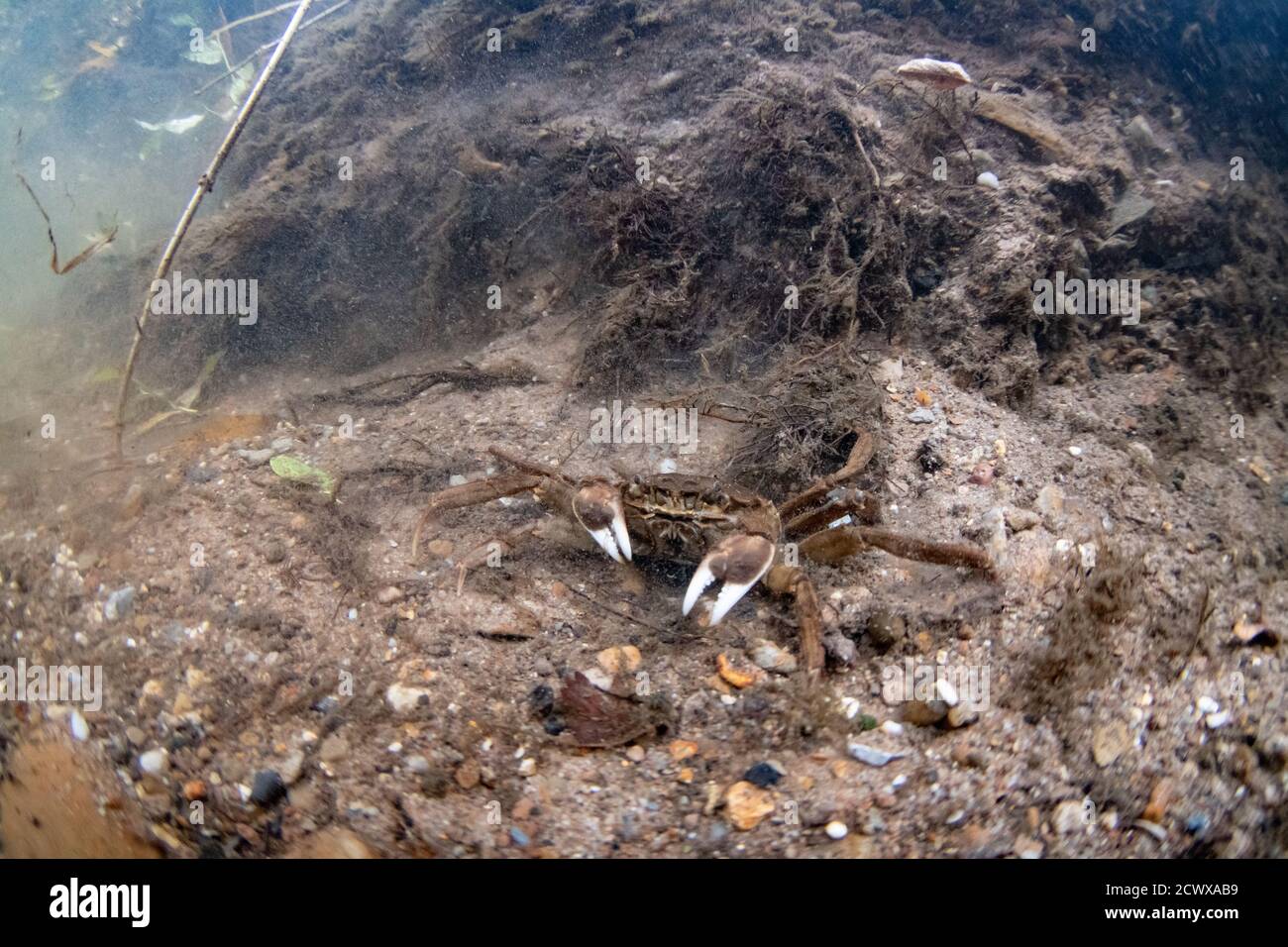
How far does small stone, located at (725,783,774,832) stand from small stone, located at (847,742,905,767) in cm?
42

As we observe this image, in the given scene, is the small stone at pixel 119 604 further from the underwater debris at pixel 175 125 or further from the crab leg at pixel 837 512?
the underwater debris at pixel 175 125

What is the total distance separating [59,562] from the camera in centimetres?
351

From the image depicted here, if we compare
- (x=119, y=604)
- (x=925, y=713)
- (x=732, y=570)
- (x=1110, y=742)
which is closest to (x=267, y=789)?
(x=119, y=604)

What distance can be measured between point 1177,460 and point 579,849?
4.70 meters

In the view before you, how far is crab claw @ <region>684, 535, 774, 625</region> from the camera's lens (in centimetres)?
291

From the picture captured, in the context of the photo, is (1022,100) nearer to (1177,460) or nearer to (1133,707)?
(1177,460)

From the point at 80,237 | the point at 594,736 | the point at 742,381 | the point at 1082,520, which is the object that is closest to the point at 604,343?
the point at 742,381

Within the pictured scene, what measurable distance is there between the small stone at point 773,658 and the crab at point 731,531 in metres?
0.10

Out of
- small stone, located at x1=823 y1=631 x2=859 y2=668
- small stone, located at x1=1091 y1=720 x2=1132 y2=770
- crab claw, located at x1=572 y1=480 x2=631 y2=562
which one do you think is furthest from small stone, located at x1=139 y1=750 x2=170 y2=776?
small stone, located at x1=1091 y1=720 x2=1132 y2=770

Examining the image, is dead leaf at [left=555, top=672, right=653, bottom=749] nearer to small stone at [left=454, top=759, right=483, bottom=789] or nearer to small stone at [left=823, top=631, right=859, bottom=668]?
small stone at [left=454, top=759, right=483, bottom=789]

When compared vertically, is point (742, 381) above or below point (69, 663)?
above

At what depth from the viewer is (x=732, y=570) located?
9.66 feet

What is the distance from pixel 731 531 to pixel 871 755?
1.22 m

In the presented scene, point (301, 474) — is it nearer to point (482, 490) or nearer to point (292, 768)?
point (482, 490)
